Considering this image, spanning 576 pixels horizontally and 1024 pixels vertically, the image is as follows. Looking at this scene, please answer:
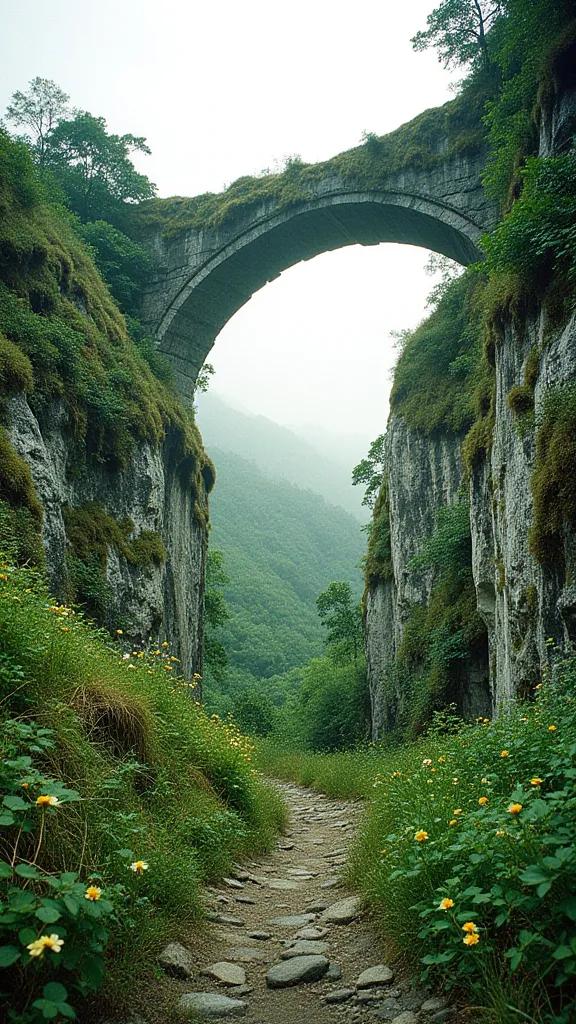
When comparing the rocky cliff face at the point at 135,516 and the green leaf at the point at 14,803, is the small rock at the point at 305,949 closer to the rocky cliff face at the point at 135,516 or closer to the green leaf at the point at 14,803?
the green leaf at the point at 14,803

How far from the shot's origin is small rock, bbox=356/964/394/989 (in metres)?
2.89

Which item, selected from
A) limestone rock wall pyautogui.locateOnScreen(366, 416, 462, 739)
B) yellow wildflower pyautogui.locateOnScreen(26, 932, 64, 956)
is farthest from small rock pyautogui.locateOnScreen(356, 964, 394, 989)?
limestone rock wall pyautogui.locateOnScreen(366, 416, 462, 739)

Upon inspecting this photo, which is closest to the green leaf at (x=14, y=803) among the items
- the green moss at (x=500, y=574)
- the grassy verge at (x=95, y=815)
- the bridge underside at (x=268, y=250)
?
the grassy verge at (x=95, y=815)

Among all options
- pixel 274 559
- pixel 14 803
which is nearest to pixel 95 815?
pixel 14 803

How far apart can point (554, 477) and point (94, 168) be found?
60.5 ft

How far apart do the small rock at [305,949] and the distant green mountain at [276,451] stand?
112350 mm

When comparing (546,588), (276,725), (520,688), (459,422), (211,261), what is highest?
(211,261)

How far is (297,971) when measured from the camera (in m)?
3.15

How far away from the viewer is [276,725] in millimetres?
25484

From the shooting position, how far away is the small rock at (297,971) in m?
3.07

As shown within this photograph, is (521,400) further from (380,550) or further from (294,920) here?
(380,550)

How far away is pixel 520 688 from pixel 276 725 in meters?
19.9

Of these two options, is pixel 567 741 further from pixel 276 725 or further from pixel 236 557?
pixel 236 557

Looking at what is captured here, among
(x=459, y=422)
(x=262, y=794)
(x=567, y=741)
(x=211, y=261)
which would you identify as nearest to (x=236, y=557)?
(x=211, y=261)
